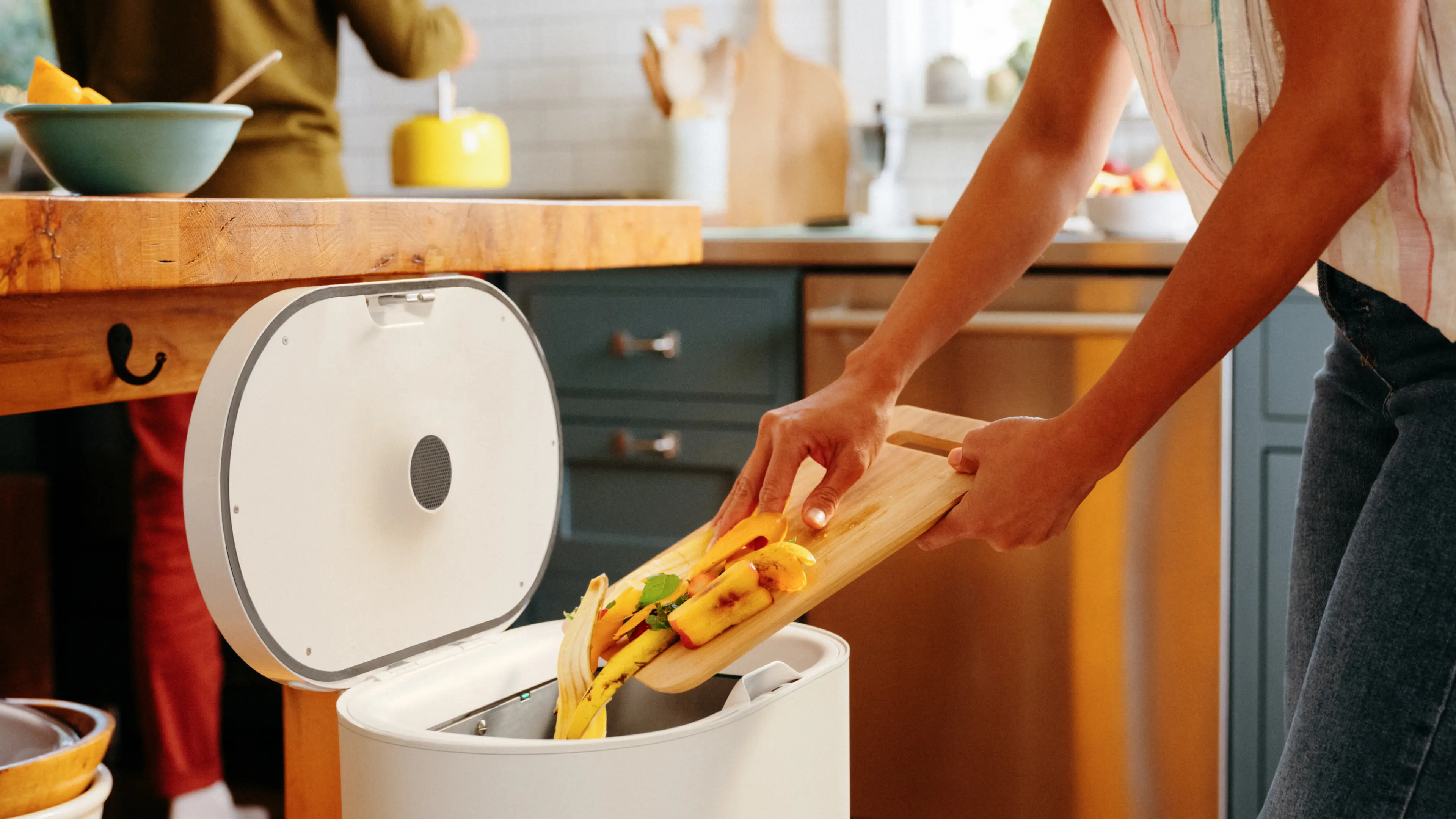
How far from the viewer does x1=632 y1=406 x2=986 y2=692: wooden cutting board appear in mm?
744

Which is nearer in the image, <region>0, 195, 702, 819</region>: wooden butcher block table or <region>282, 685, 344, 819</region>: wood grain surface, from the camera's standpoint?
<region>0, 195, 702, 819</region>: wooden butcher block table

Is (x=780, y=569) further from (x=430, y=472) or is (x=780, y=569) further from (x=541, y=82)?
(x=541, y=82)

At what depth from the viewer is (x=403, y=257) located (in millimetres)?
953

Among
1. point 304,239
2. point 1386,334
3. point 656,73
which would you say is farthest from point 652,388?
point 1386,334

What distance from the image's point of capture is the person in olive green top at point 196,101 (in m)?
1.50

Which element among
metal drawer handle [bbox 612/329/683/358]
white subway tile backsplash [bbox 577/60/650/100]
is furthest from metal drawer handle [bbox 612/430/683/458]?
white subway tile backsplash [bbox 577/60/650/100]

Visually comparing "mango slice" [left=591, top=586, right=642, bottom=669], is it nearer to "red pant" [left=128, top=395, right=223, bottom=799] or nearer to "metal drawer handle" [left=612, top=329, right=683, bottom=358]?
"red pant" [left=128, top=395, right=223, bottom=799]

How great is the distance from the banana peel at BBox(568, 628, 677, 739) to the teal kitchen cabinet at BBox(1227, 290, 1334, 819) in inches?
42.0

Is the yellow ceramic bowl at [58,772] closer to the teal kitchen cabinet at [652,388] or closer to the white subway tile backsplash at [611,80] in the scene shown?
the teal kitchen cabinet at [652,388]

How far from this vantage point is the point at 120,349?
0.89 m

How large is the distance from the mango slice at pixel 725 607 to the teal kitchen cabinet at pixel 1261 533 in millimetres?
1047

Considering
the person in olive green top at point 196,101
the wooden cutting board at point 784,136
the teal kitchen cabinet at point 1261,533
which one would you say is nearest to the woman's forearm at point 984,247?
the teal kitchen cabinet at point 1261,533

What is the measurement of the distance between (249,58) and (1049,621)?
118 centimetres

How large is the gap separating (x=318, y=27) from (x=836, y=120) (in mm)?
1113
